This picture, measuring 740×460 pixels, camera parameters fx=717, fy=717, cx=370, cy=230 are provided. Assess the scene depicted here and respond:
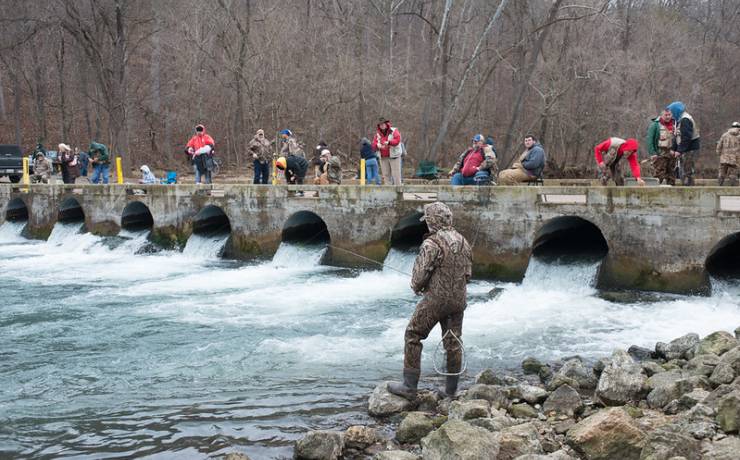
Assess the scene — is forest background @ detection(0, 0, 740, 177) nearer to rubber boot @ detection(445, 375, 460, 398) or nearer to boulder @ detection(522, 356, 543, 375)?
boulder @ detection(522, 356, 543, 375)

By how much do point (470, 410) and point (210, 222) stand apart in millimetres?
15950

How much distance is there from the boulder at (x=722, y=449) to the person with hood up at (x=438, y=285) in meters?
2.63

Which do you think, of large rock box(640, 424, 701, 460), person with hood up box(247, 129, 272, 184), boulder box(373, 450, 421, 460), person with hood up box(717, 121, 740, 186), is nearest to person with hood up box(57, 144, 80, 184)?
person with hood up box(247, 129, 272, 184)

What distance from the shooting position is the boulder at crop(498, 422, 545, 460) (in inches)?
233

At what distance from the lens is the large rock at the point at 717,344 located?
8344 mm

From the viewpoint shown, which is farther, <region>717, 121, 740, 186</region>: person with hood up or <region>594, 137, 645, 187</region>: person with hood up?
<region>717, 121, 740, 186</region>: person with hood up

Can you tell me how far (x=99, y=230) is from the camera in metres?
23.2

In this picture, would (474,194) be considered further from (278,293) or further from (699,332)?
(699,332)

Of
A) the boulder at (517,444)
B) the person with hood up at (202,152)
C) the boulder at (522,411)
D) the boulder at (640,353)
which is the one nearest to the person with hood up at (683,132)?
the boulder at (640,353)

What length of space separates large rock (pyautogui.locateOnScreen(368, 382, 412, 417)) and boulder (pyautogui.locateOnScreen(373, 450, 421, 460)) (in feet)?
4.14

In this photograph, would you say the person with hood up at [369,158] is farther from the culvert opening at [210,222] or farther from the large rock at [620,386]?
the large rock at [620,386]

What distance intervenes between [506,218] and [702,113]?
26.5m

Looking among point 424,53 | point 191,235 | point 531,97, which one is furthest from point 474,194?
point 424,53

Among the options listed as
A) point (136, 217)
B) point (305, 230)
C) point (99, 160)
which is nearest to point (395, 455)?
point (305, 230)
